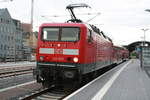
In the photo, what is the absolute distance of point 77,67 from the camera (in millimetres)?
11445

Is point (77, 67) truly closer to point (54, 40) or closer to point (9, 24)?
point (54, 40)

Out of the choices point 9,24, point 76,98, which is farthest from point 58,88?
point 9,24

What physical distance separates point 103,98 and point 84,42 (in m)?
3.49

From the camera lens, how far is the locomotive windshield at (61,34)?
11961 millimetres

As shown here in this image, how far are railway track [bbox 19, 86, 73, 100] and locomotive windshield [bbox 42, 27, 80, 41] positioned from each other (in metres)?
2.44

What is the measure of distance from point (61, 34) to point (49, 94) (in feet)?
9.31

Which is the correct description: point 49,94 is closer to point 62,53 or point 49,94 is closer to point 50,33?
point 62,53

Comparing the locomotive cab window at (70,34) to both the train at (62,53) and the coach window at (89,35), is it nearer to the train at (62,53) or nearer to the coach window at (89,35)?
the train at (62,53)

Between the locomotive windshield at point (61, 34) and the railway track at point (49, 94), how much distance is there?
8.00ft

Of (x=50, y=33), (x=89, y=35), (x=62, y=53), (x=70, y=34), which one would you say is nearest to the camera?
(x=62, y=53)

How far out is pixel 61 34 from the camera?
12.2 metres

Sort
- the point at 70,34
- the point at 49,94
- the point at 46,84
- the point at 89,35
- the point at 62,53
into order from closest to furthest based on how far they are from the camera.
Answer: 1. the point at 49,94
2. the point at 62,53
3. the point at 70,34
4. the point at 46,84
5. the point at 89,35

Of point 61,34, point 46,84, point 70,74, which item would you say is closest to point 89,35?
point 61,34

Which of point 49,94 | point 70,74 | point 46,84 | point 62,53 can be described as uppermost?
point 62,53
